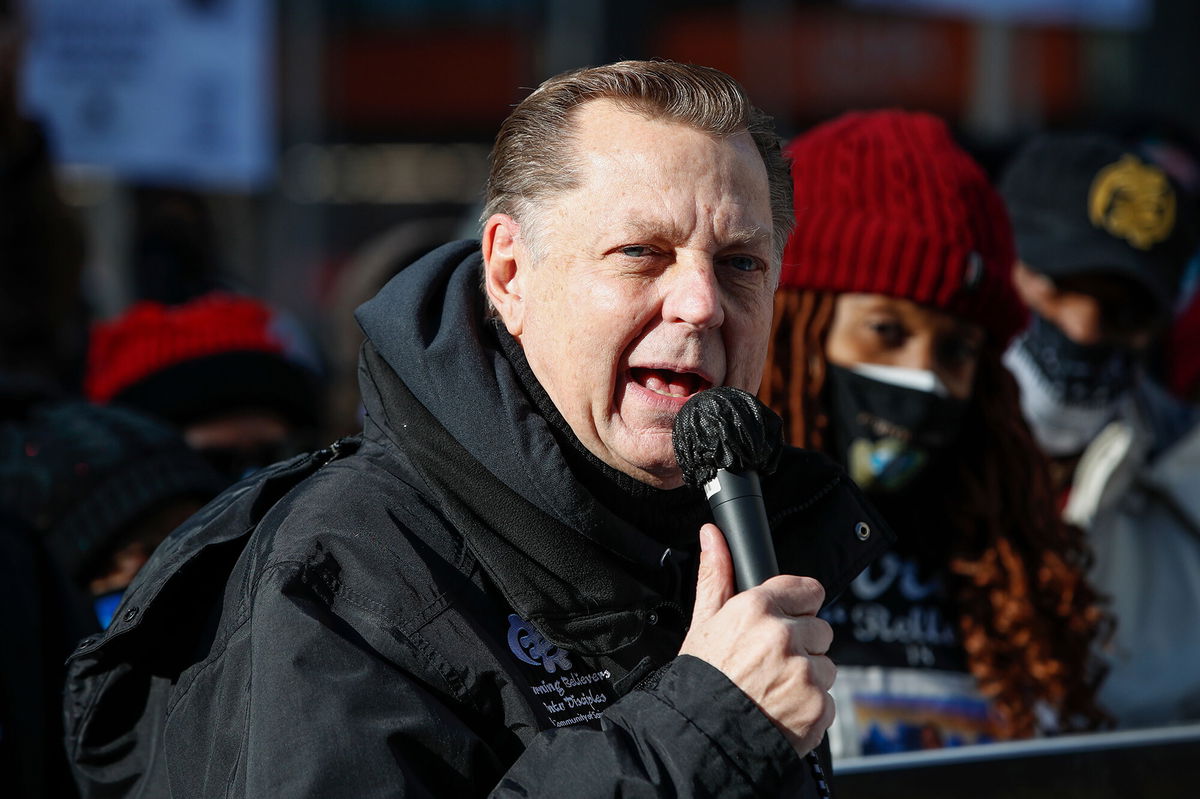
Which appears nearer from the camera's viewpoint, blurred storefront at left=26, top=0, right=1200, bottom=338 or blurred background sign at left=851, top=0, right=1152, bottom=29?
blurred background sign at left=851, top=0, right=1152, bottom=29

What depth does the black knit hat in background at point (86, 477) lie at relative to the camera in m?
3.14

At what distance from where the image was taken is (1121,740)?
9.17 ft

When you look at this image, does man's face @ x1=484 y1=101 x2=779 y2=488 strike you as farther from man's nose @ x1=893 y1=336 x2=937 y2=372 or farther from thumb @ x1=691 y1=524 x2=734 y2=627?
man's nose @ x1=893 y1=336 x2=937 y2=372

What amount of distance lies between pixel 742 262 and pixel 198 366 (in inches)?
104

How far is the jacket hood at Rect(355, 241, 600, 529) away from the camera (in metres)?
1.92

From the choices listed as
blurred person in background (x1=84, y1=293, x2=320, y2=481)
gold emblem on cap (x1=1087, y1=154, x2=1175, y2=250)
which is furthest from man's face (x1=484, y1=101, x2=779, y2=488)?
blurred person in background (x1=84, y1=293, x2=320, y2=481)

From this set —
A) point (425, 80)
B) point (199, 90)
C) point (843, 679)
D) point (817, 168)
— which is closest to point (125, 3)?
point (199, 90)

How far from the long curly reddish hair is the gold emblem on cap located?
0.68 meters

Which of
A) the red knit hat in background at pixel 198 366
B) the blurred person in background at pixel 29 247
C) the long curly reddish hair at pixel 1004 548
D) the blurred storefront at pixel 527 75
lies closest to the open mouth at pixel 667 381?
the long curly reddish hair at pixel 1004 548

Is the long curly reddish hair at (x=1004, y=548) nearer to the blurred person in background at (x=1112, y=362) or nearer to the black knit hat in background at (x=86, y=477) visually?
the blurred person in background at (x=1112, y=362)

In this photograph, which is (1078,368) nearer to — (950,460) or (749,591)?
(950,460)

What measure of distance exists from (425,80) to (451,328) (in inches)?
539

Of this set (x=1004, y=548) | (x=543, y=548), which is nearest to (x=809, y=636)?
(x=543, y=548)

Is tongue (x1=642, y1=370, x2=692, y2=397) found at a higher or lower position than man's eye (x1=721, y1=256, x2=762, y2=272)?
lower
